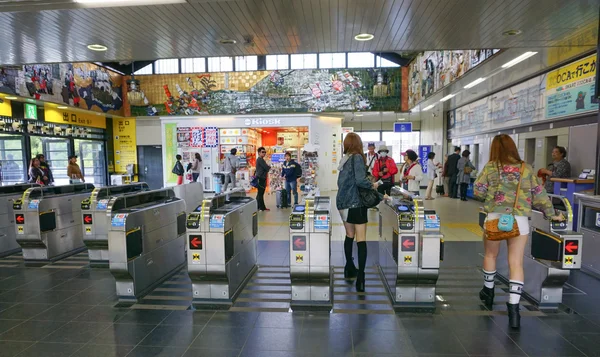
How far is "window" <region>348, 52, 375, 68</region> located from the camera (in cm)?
1485

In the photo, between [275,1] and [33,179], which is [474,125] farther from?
[33,179]

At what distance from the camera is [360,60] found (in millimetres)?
15023

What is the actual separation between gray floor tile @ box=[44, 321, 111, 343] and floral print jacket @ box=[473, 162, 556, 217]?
12.7 feet

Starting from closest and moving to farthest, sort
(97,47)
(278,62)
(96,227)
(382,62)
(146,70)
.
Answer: (96,227), (97,47), (278,62), (382,62), (146,70)

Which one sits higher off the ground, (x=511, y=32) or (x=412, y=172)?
(x=511, y=32)

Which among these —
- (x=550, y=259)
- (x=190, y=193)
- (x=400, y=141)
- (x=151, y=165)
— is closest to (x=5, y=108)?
(x=151, y=165)

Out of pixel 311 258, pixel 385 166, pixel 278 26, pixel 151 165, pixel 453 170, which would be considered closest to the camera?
pixel 311 258

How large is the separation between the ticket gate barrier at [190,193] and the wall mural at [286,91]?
279 inches

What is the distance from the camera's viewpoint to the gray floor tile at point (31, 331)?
3.11 m

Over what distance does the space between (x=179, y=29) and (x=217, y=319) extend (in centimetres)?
415

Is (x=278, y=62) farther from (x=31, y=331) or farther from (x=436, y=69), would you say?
(x=31, y=331)

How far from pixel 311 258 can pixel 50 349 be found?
240 centimetres

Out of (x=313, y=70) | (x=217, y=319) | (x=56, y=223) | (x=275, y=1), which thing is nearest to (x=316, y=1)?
(x=275, y=1)

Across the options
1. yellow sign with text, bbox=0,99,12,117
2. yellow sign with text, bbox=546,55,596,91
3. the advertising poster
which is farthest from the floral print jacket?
yellow sign with text, bbox=0,99,12,117
